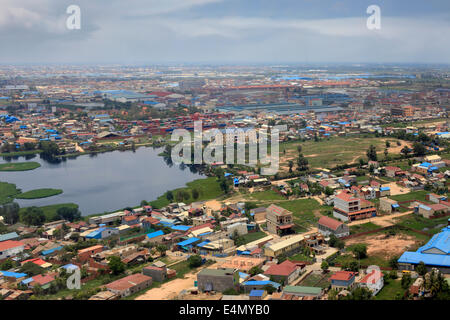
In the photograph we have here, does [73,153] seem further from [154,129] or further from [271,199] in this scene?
[271,199]

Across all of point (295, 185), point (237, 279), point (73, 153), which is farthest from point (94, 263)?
point (73, 153)

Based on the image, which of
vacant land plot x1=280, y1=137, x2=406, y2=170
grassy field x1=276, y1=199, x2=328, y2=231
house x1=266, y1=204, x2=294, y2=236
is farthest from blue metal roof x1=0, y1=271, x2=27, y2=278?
vacant land plot x1=280, y1=137, x2=406, y2=170

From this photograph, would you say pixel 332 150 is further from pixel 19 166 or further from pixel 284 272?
pixel 19 166

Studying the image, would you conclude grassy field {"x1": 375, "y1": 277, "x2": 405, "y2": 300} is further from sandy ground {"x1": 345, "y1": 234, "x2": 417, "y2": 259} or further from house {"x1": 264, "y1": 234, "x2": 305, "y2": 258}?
house {"x1": 264, "y1": 234, "x2": 305, "y2": 258}

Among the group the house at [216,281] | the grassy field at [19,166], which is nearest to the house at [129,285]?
the house at [216,281]

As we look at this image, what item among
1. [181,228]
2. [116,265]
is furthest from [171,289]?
[181,228]
